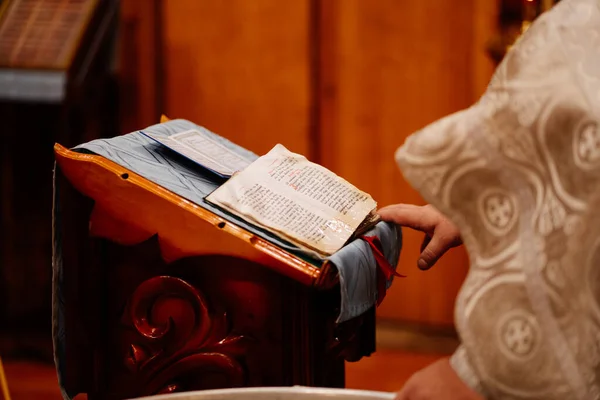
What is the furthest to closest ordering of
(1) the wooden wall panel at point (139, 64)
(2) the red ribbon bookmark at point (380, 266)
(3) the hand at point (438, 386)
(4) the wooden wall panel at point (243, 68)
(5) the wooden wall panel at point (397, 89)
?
(1) the wooden wall panel at point (139, 64) < (4) the wooden wall panel at point (243, 68) < (5) the wooden wall panel at point (397, 89) < (2) the red ribbon bookmark at point (380, 266) < (3) the hand at point (438, 386)

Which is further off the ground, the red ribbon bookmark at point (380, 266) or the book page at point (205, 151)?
the book page at point (205, 151)

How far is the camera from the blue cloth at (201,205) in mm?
1384

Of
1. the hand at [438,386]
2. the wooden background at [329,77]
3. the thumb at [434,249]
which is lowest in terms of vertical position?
the wooden background at [329,77]

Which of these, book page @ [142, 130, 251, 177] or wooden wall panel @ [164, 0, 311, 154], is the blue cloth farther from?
wooden wall panel @ [164, 0, 311, 154]

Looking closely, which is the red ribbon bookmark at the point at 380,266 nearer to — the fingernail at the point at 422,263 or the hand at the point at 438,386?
the fingernail at the point at 422,263

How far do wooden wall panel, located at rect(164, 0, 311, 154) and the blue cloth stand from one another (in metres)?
1.92

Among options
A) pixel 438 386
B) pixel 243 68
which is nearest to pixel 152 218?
pixel 438 386

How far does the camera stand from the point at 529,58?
0.94 m

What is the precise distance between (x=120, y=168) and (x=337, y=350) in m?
0.50

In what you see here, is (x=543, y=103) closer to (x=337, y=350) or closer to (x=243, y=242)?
(x=243, y=242)

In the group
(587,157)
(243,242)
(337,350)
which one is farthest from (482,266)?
(337,350)

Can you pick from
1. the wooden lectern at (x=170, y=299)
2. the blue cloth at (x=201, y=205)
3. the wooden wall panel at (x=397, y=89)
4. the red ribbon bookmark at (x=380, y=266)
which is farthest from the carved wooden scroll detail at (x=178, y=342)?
the wooden wall panel at (x=397, y=89)

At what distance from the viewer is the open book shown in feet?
4.66

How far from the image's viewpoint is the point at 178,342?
147cm
